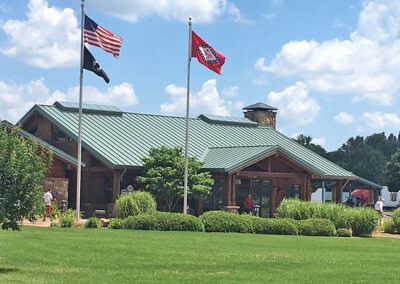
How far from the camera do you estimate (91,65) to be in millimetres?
28922

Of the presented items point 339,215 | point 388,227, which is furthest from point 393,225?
point 339,215

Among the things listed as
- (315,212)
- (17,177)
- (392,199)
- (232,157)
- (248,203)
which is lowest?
(315,212)

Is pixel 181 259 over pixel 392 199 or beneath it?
beneath

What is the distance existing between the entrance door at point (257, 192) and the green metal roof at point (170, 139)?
1.77 meters

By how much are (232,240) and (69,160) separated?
50.5ft

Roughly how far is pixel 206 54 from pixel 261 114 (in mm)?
23021

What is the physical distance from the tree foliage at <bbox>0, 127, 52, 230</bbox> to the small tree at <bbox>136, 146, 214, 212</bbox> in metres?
21.5

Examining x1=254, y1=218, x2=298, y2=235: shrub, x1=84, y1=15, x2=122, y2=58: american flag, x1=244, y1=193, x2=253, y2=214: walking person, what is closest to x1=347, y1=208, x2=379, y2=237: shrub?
x1=254, y1=218, x2=298, y2=235: shrub

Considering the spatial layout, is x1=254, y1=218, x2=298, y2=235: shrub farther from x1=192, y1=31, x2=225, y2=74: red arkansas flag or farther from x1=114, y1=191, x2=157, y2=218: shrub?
x1=192, y1=31, x2=225, y2=74: red arkansas flag

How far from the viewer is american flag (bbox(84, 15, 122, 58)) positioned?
2842cm

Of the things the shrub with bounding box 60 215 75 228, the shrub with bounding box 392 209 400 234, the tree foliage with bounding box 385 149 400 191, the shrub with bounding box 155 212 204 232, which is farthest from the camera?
the tree foliage with bounding box 385 149 400 191

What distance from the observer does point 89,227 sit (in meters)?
27.4

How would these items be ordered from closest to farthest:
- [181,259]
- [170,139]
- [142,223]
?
[181,259]
[142,223]
[170,139]

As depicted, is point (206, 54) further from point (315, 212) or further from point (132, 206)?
point (315, 212)
